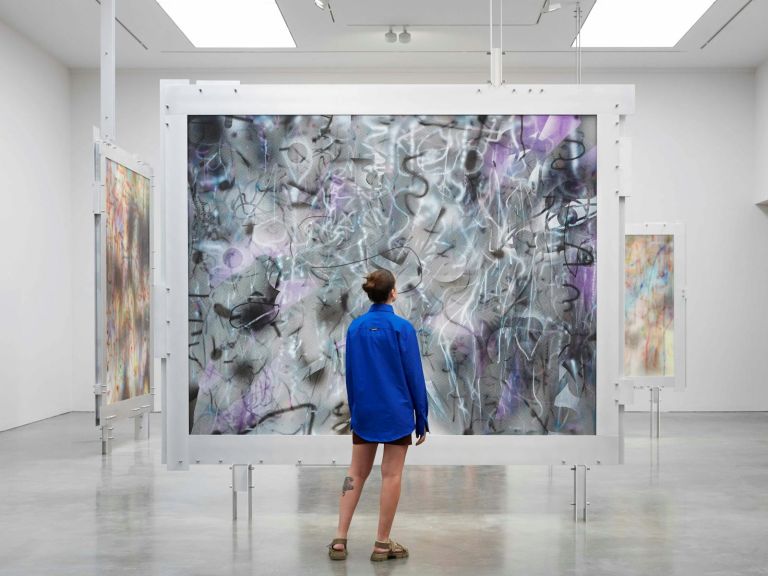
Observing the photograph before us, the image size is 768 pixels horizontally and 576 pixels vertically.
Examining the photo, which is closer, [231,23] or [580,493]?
[580,493]

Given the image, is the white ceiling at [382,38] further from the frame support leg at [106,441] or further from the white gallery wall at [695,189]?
the frame support leg at [106,441]

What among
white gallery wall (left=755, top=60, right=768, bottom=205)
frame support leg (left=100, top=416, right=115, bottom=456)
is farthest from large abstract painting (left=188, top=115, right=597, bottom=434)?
white gallery wall (left=755, top=60, right=768, bottom=205)

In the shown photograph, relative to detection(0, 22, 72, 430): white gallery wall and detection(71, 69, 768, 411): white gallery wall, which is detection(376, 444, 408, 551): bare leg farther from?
detection(71, 69, 768, 411): white gallery wall

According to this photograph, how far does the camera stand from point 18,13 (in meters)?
12.9

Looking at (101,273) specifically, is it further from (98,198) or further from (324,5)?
(324,5)

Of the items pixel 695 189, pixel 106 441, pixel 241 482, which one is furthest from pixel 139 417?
pixel 695 189

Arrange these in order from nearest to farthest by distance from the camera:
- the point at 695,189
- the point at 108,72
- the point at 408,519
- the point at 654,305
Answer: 1. the point at 408,519
2. the point at 108,72
3. the point at 654,305
4. the point at 695,189

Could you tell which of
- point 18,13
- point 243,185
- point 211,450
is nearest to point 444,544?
point 211,450

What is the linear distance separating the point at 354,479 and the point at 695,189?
1157cm

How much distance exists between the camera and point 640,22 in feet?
45.9

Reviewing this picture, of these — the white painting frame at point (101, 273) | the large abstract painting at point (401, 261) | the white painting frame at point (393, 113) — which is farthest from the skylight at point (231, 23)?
the large abstract painting at point (401, 261)

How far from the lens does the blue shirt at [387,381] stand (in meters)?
6.05

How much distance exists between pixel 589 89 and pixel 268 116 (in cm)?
234

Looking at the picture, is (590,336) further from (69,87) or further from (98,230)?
(69,87)
